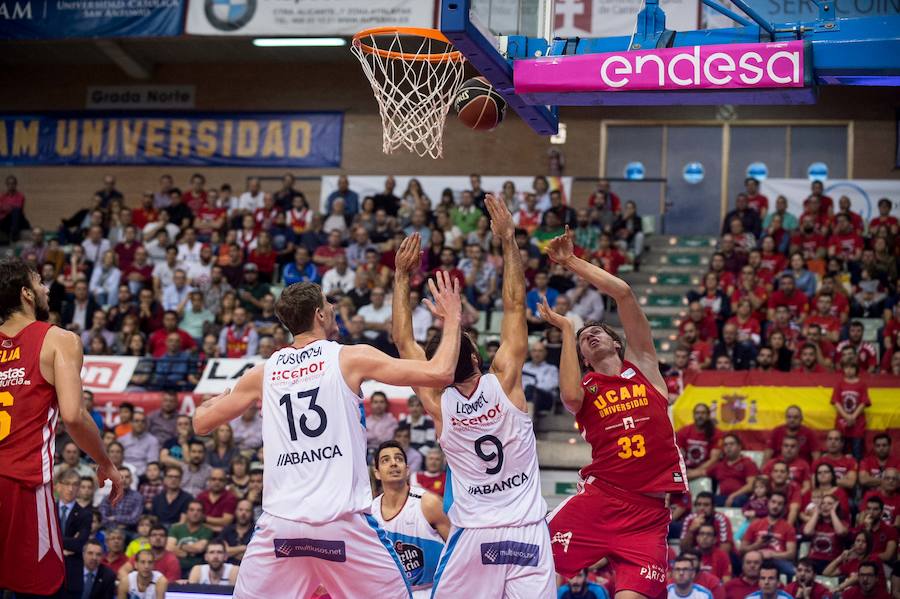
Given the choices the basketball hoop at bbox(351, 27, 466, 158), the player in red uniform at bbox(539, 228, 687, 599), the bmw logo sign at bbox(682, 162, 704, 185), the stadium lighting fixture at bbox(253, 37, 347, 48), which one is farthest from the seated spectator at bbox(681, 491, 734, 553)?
the stadium lighting fixture at bbox(253, 37, 347, 48)

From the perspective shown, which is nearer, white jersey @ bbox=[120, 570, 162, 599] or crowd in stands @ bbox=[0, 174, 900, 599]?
white jersey @ bbox=[120, 570, 162, 599]

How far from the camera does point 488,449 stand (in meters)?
6.20

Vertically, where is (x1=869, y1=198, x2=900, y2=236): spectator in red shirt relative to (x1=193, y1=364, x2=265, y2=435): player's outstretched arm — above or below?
above

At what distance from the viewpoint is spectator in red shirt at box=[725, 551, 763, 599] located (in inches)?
425

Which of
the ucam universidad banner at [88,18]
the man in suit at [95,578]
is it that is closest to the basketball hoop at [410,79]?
the man in suit at [95,578]

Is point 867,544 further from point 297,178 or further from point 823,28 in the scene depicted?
point 297,178

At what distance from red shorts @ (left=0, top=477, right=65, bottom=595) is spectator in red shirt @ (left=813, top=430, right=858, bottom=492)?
8.91 metres

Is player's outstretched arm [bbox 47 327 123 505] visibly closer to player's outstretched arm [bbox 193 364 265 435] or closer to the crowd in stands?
player's outstretched arm [bbox 193 364 265 435]

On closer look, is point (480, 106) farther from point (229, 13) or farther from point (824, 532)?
point (229, 13)

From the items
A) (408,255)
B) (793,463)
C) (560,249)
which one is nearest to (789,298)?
(793,463)

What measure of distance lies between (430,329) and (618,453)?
7875 mm

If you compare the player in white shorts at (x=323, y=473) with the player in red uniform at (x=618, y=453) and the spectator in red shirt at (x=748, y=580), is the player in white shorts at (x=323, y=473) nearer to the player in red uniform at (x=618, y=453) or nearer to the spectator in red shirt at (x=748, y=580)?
the player in red uniform at (x=618, y=453)

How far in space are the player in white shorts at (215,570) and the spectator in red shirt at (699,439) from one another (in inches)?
205

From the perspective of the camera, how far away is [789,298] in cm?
1502
